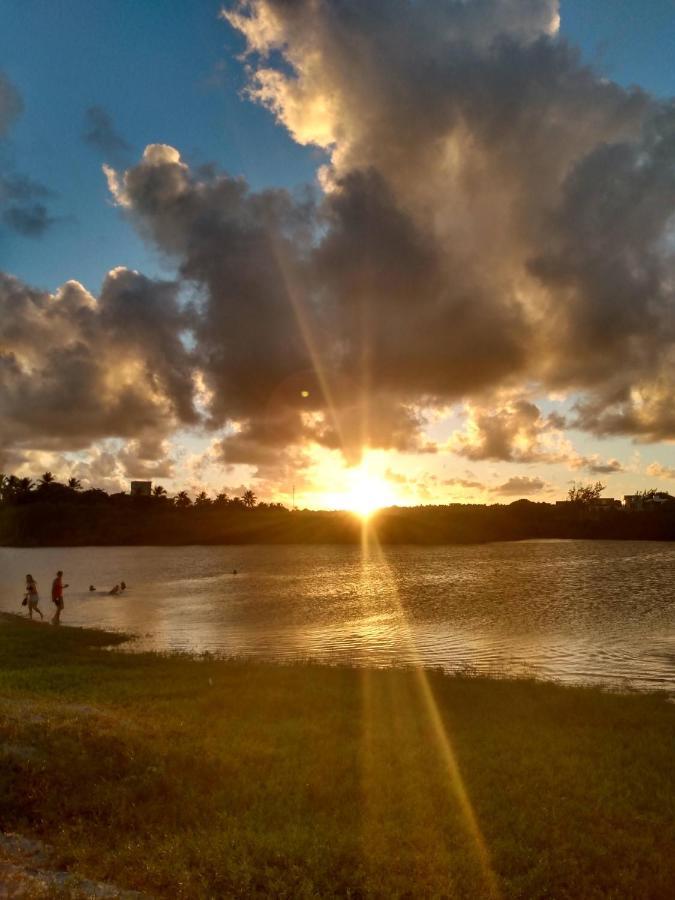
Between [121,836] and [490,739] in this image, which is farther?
[490,739]

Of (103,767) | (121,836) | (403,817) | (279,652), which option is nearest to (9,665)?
(279,652)

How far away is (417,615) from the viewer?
153ft

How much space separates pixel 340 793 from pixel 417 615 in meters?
36.5

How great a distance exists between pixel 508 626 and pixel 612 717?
77.3 ft

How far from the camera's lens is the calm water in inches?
1201

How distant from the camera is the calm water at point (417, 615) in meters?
30.5

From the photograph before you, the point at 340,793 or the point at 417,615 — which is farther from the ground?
the point at 340,793

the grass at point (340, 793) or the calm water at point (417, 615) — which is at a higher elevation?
the grass at point (340, 793)

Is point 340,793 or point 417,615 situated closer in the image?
→ point 340,793

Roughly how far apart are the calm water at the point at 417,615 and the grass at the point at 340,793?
1161cm

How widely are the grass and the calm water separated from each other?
38.1ft

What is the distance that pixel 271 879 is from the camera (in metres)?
8.09

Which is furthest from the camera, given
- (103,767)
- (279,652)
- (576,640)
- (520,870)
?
(576,640)

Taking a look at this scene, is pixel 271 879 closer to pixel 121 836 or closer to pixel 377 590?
pixel 121 836
